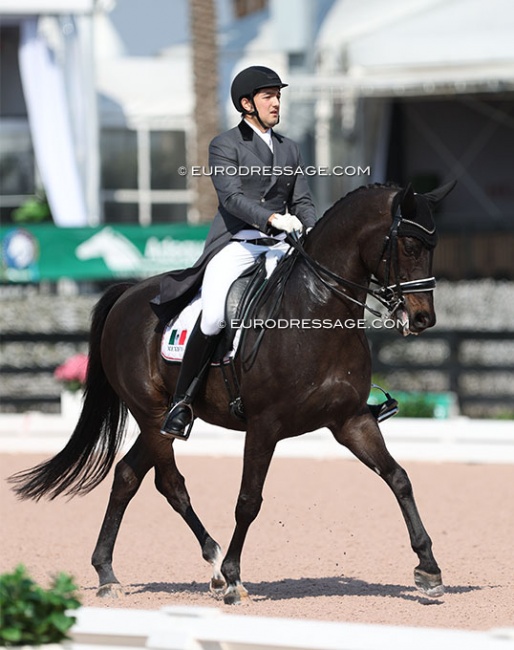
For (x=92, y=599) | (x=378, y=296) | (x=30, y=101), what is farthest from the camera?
(x=30, y=101)

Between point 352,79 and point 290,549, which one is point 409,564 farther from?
point 352,79

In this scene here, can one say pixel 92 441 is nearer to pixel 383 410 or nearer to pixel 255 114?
pixel 383 410

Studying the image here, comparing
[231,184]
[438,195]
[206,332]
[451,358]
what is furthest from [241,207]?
[451,358]

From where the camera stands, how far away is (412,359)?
15.9 m

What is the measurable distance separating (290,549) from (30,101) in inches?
517

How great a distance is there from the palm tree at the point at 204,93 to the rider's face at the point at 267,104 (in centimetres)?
1210

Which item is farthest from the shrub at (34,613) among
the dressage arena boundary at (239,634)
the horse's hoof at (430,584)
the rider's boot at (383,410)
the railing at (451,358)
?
the railing at (451,358)

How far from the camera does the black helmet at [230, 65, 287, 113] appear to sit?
6.05 meters

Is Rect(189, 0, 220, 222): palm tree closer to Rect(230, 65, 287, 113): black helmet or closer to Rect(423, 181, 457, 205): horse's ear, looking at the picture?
Answer: Rect(230, 65, 287, 113): black helmet

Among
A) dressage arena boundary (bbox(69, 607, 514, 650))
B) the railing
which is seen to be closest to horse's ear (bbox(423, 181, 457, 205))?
dressage arena boundary (bbox(69, 607, 514, 650))

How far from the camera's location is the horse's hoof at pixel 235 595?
5887 mm

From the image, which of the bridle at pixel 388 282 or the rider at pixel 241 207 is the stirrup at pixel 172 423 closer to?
the rider at pixel 241 207

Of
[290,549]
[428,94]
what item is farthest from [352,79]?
[290,549]

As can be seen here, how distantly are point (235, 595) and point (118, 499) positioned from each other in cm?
105
